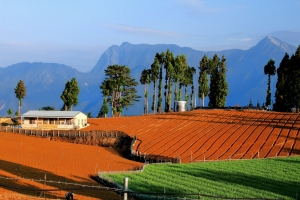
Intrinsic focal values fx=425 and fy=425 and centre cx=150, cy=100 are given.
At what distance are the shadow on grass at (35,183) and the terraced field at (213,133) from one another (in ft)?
41.3

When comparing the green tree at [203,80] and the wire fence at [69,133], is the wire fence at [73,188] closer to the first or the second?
the wire fence at [69,133]

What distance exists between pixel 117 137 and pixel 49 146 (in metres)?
8.25

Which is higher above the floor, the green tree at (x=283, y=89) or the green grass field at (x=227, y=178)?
the green tree at (x=283, y=89)

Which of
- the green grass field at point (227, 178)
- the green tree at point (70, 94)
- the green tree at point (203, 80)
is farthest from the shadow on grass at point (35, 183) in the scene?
the green tree at point (203, 80)

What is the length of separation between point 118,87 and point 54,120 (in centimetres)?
2850

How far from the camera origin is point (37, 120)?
5769 cm

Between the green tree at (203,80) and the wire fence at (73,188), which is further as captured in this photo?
the green tree at (203,80)

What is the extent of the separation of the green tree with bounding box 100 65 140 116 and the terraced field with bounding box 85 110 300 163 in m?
21.3

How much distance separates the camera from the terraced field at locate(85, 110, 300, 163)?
38.1m

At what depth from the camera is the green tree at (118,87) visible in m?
82.9

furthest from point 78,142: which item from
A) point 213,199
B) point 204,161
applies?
point 213,199

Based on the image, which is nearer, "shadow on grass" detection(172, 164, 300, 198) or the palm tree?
"shadow on grass" detection(172, 164, 300, 198)

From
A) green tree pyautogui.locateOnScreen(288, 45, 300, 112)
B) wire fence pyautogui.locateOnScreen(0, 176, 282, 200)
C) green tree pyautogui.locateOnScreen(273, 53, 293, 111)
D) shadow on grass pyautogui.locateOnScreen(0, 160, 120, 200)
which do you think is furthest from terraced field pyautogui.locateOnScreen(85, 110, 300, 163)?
wire fence pyautogui.locateOnScreen(0, 176, 282, 200)

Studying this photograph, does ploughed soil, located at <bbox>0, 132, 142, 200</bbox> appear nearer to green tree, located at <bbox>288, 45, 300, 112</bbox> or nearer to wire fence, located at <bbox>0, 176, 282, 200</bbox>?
wire fence, located at <bbox>0, 176, 282, 200</bbox>
